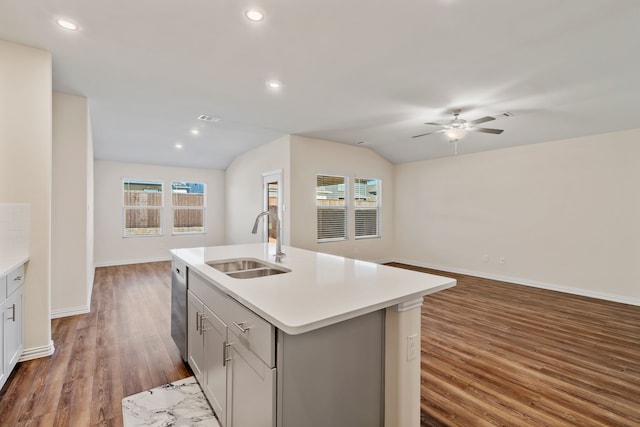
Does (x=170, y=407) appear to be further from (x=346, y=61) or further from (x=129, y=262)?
(x=129, y=262)

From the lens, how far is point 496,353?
2639 millimetres

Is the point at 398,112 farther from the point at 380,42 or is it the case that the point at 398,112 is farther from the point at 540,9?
the point at 540,9

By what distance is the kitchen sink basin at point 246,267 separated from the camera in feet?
7.10

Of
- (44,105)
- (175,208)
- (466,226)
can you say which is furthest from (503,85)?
(175,208)

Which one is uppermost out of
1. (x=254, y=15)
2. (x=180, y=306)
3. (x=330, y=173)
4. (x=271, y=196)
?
(x=254, y=15)

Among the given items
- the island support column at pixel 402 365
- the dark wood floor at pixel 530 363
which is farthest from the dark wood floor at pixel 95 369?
the dark wood floor at pixel 530 363

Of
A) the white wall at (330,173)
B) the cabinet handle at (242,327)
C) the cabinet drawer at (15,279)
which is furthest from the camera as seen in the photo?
the white wall at (330,173)

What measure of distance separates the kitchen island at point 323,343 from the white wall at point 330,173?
3.57 metres

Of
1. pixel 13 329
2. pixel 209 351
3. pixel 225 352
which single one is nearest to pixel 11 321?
pixel 13 329

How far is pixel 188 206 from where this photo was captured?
302 inches

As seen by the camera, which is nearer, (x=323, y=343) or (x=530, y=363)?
(x=323, y=343)

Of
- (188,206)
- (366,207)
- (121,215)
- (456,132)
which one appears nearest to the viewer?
(456,132)

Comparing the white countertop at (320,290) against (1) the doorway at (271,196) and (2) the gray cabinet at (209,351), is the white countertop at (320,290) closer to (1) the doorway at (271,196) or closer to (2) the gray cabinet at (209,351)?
(2) the gray cabinet at (209,351)

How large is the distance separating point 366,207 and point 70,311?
523cm
